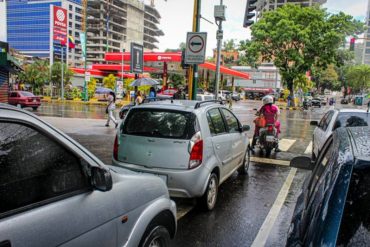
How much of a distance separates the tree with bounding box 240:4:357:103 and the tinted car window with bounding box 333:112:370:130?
96.7 ft

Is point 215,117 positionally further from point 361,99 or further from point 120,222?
point 361,99

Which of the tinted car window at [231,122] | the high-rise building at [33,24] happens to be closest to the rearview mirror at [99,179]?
the tinted car window at [231,122]

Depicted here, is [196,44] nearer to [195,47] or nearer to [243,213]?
[195,47]

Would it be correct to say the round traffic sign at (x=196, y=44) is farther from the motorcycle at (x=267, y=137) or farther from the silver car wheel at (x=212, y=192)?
the silver car wheel at (x=212, y=192)

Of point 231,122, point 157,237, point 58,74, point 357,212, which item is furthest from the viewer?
point 58,74

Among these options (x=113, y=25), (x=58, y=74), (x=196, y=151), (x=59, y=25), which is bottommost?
(x=196, y=151)

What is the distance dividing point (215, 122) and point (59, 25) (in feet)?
153

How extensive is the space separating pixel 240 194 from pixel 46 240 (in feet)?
15.1

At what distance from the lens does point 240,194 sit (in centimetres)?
601

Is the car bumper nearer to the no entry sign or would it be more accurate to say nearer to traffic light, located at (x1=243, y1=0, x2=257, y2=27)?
the no entry sign

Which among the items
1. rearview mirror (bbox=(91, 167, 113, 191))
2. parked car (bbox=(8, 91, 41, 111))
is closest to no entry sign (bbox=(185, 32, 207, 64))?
rearview mirror (bbox=(91, 167, 113, 191))

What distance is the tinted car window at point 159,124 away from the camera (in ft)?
16.1

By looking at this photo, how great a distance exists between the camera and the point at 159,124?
16.5 ft

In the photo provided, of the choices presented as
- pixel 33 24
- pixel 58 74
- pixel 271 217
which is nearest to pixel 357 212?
pixel 271 217
